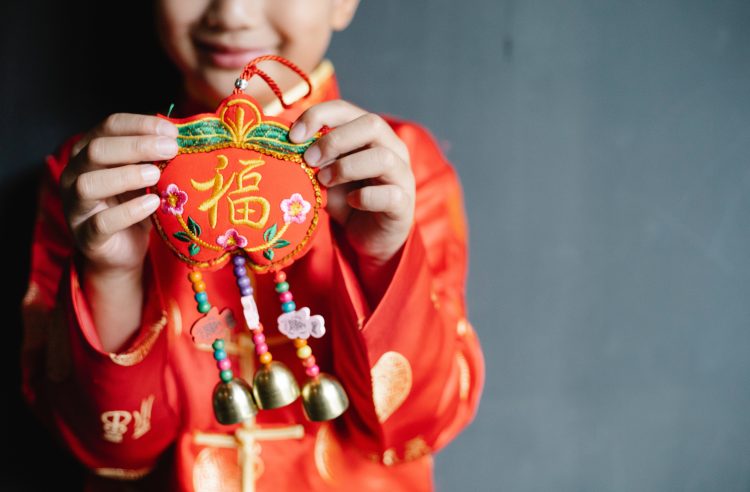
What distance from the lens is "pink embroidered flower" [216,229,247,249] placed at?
591 millimetres

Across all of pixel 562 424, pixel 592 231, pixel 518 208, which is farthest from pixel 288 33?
pixel 562 424

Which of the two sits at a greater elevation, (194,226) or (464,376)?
(194,226)

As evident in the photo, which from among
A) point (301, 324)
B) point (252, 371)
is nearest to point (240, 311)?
point (252, 371)

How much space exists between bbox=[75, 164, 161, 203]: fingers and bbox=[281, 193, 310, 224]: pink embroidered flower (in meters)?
0.12

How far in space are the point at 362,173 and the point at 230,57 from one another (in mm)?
250

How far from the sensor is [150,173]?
0.58 metres

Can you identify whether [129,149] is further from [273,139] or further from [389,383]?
[389,383]

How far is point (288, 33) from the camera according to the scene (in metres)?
0.74

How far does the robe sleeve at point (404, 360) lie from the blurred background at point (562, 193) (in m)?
0.28

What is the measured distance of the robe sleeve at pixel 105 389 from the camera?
654mm

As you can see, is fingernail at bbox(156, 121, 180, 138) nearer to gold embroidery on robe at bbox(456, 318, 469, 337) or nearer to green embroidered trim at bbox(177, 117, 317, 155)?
green embroidered trim at bbox(177, 117, 317, 155)

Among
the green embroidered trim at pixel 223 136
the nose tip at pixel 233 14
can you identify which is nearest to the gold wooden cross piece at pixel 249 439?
the green embroidered trim at pixel 223 136

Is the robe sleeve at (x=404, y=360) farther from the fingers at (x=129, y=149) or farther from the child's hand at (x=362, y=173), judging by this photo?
the fingers at (x=129, y=149)

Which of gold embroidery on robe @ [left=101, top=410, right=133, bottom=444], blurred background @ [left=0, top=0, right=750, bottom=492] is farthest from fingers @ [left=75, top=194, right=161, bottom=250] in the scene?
blurred background @ [left=0, top=0, right=750, bottom=492]
